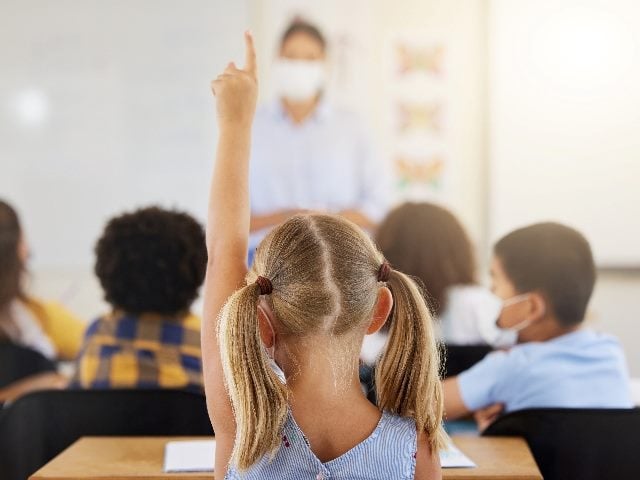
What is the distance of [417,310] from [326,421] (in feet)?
0.68

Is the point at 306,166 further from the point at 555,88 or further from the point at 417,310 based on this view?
the point at 417,310

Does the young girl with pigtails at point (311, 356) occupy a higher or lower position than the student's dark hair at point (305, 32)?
lower

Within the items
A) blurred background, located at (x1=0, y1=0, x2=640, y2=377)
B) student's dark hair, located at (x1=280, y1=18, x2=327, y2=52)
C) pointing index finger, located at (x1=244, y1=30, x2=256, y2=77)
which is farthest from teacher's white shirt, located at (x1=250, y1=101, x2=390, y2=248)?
pointing index finger, located at (x1=244, y1=30, x2=256, y2=77)

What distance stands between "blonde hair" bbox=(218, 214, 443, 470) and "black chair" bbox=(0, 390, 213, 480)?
1.74ft

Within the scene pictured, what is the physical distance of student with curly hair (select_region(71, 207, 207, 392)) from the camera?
2.08 meters

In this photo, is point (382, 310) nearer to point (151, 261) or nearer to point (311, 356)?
point (311, 356)

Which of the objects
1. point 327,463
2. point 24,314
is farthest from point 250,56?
point 24,314

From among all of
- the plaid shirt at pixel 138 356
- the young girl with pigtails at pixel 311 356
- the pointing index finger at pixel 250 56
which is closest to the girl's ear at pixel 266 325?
the young girl with pigtails at pixel 311 356

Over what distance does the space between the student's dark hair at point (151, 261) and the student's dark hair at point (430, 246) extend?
0.74 m

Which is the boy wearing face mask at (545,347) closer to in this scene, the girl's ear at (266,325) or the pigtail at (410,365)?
the pigtail at (410,365)

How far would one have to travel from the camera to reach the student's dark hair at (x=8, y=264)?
264 centimetres

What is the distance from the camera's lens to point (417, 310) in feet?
4.20

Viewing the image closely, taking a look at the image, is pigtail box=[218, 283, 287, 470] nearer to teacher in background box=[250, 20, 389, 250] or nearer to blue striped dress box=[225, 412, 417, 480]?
blue striped dress box=[225, 412, 417, 480]

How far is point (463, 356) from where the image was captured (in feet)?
7.45
